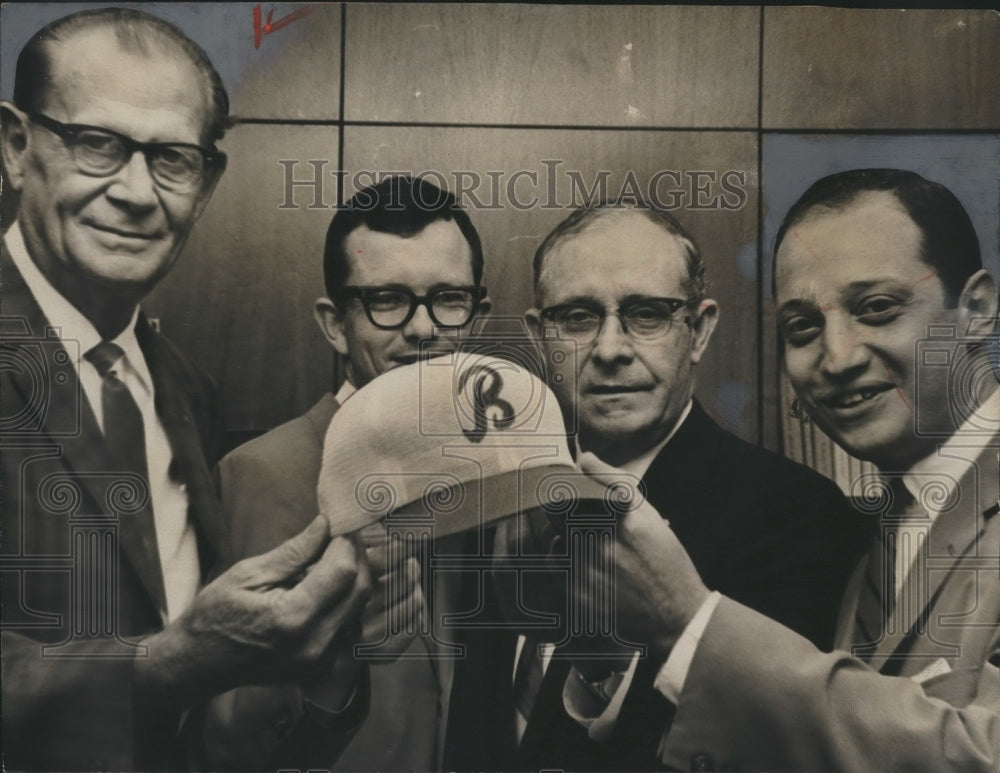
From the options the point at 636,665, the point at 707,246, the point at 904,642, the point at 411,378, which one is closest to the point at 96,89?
the point at 411,378

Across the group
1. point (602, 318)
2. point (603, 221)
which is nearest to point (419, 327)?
point (602, 318)

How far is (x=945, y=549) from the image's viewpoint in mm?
3842

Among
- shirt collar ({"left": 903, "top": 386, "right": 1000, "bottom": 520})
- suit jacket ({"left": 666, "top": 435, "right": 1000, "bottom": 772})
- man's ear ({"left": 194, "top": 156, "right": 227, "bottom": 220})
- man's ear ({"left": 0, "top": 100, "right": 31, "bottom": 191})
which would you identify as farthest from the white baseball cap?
man's ear ({"left": 0, "top": 100, "right": 31, "bottom": 191})

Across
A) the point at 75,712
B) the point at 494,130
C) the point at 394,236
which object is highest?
the point at 494,130

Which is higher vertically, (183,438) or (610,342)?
(610,342)

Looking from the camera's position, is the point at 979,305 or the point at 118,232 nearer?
the point at 118,232

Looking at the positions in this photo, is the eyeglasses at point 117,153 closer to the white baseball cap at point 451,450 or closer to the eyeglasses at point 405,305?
the eyeglasses at point 405,305

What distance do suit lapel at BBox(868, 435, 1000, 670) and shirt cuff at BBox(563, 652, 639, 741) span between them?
87 centimetres

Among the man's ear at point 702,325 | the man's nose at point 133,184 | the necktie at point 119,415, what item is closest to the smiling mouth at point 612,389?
the man's ear at point 702,325

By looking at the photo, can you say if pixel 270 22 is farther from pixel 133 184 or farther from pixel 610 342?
pixel 610 342

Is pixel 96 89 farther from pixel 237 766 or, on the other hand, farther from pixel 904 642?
pixel 904 642

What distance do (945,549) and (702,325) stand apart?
117 centimetres

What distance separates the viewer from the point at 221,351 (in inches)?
150

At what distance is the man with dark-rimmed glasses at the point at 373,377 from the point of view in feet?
12.3
